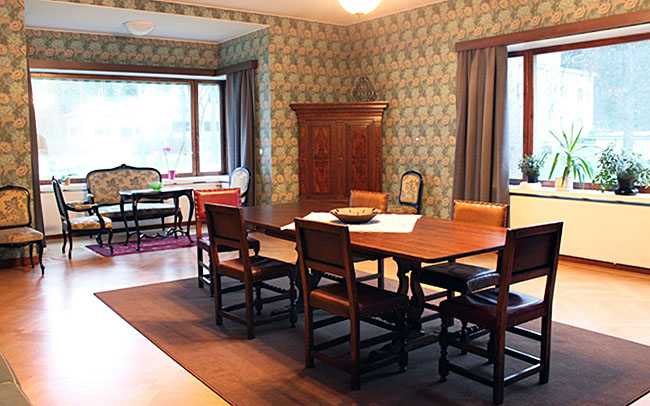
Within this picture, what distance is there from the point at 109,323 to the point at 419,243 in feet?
7.73

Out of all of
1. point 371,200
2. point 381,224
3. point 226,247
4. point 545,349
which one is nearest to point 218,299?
point 226,247

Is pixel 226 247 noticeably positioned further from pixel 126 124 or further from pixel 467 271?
pixel 126 124

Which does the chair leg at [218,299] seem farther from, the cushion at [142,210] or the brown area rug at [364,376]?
Answer: the cushion at [142,210]

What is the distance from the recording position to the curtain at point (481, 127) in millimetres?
6348

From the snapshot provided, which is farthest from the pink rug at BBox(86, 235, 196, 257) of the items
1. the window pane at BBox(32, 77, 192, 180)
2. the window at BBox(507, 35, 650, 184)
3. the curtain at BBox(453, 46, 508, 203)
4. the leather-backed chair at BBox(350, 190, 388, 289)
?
the window at BBox(507, 35, 650, 184)

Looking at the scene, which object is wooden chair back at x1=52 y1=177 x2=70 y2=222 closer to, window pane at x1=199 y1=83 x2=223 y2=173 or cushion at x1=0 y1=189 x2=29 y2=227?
cushion at x1=0 y1=189 x2=29 y2=227

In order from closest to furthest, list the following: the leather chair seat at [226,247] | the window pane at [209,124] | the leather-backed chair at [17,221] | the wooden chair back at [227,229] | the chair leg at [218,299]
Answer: the wooden chair back at [227,229] → the chair leg at [218,299] → the leather chair seat at [226,247] → the leather-backed chair at [17,221] → the window pane at [209,124]

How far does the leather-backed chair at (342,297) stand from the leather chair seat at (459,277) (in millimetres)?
399


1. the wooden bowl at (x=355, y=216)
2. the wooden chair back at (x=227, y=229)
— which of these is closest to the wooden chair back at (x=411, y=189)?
the wooden bowl at (x=355, y=216)

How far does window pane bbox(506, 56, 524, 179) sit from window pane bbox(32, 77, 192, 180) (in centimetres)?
491

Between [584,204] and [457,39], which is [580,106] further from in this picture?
[457,39]

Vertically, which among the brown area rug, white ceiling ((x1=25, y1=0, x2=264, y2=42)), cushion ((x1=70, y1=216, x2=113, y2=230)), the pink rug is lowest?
the brown area rug

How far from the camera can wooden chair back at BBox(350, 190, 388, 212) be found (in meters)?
4.79

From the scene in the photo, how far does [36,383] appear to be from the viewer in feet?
10.7
